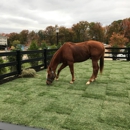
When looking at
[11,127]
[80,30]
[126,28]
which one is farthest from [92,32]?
[11,127]

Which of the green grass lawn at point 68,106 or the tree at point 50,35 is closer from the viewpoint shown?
the green grass lawn at point 68,106

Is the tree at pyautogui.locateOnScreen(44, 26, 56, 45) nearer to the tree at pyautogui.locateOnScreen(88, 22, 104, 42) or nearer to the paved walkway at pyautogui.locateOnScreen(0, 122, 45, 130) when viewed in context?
the tree at pyautogui.locateOnScreen(88, 22, 104, 42)

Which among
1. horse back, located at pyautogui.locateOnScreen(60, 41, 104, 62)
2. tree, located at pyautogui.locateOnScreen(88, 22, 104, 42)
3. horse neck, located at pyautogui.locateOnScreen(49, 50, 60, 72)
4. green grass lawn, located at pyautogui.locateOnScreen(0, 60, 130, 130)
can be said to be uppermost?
tree, located at pyautogui.locateOnScreen(88, 22, 104, 42)

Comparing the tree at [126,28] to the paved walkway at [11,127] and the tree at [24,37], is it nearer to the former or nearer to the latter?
the tree at [24,37]

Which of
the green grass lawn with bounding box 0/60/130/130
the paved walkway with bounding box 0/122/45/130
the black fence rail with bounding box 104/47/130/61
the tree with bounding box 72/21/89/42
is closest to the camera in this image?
the paved walkway with bounding box 0/122/45/130

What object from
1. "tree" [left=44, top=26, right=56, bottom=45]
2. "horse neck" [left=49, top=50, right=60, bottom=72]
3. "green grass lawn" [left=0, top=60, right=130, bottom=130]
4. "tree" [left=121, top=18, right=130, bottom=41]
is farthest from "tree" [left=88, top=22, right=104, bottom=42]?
"green grass lawn" [left=0, top=60, right=130, bottom=130]

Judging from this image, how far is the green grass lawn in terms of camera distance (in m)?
2.16

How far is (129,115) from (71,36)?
37.3 m

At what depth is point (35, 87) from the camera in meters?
4.12

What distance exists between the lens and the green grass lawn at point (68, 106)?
2.16 m

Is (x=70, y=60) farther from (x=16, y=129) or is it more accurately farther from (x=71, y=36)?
(x=71, y=36)

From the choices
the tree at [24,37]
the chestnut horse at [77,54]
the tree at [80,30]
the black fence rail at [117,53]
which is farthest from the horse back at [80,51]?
the tree at [24,37]

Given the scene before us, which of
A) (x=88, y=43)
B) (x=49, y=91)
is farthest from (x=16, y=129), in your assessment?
(x=88, y=43)

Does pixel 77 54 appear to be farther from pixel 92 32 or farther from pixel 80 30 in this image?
pixel 80 30
